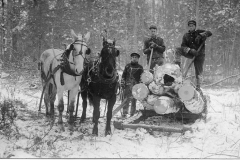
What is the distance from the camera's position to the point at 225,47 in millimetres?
15023

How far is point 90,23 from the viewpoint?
16766 mm

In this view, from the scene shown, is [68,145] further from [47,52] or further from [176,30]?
[176,30]

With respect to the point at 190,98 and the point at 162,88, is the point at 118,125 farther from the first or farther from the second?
the point at 190,98

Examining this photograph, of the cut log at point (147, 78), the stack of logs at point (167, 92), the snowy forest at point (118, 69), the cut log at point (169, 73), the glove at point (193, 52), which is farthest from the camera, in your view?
the glove at point (193, 52)

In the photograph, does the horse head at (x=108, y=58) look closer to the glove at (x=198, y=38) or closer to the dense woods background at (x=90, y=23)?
the glove at (x=198, y=38)

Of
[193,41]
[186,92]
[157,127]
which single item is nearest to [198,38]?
[193,41]

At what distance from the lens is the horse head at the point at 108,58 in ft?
15.4

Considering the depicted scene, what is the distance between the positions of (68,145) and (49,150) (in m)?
0.48

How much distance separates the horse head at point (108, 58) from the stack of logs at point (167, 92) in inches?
49.7

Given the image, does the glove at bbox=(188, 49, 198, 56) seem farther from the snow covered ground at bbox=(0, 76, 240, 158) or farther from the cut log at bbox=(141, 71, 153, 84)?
the snow covered ground at bbox=(0, 76, 240, 158)

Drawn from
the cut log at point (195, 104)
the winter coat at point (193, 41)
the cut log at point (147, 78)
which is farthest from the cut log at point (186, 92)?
the winter coat at point (193, 41)

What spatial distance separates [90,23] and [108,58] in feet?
41.7

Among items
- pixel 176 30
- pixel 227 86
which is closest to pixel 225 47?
pixel 227 86

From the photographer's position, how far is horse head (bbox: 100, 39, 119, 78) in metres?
4.71
